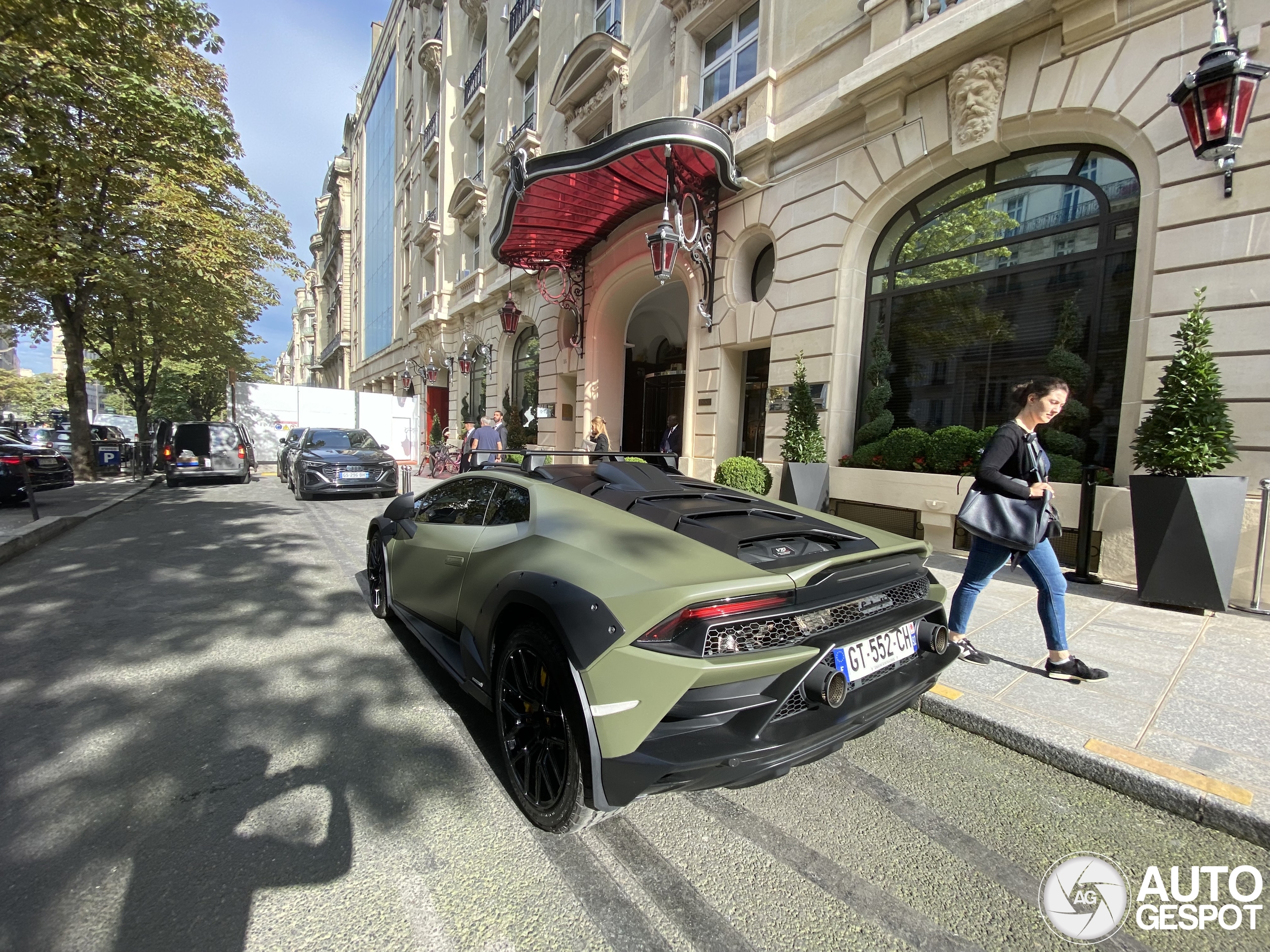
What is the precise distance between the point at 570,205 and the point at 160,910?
38.3 ft

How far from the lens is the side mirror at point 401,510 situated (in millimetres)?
4004

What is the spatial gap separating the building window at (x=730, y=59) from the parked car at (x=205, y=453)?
1468 centimetres

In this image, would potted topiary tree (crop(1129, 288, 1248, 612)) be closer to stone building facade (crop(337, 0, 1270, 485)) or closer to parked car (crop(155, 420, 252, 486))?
stone building facade (crop(337, 0, 1270, 485))

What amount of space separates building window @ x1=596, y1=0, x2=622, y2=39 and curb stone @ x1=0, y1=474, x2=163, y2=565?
13705mm

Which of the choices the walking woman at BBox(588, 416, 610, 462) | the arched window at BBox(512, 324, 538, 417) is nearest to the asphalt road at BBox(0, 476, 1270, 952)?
the walking woman at BBox(588, 416, 610, 462)

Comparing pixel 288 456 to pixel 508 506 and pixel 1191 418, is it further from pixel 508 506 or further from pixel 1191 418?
pixel 1191 418

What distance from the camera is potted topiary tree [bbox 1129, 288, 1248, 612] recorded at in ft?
14.1

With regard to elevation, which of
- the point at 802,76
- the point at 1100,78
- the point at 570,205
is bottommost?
the point at 1100,78

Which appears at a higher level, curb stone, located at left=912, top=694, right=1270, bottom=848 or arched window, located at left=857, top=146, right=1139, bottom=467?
arched window, located at left=857, top=146, right=1139, bottom=467

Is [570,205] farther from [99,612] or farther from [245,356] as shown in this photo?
[245,356]

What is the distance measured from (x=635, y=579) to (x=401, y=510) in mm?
2750

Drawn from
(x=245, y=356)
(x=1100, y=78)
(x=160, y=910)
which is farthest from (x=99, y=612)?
(x=245, y=356)

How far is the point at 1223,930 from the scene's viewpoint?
5.46 feet

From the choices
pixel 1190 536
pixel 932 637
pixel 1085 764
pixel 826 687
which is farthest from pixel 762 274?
pixel 826 687
